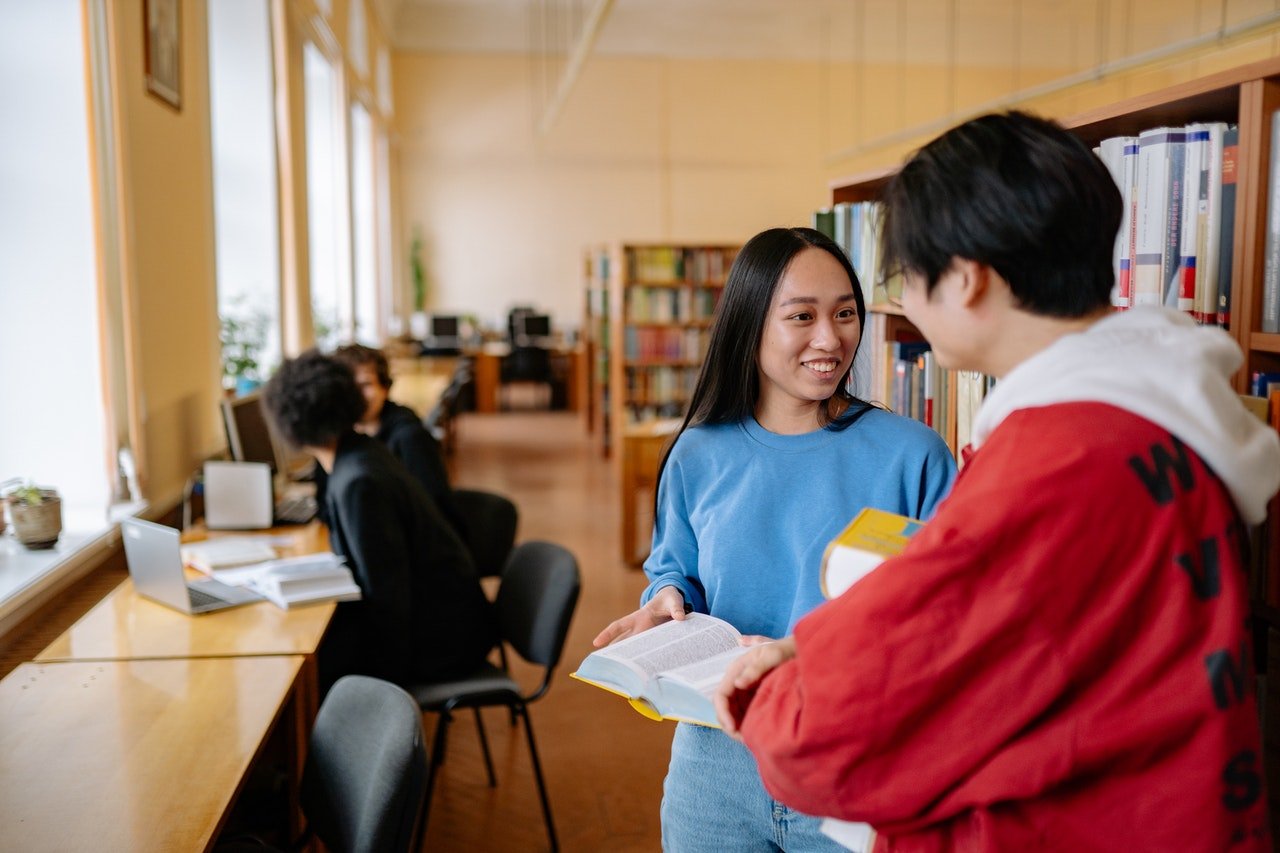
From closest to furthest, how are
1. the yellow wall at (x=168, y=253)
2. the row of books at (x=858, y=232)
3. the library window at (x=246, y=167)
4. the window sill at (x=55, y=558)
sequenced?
1. the row of books at (x=858, y=232)
2. the window sill at (x=55, y=558)
3. the yellow wall at (x=168, y=253)
4. the library window at (x=246, y=167)

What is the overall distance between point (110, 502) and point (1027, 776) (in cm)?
317

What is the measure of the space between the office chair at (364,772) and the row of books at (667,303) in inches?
282

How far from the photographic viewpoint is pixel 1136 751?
0.90 metres

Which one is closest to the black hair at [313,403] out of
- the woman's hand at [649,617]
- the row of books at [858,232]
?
the row of books at [858,232]

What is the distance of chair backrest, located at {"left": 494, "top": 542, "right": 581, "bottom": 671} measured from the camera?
2.87 m

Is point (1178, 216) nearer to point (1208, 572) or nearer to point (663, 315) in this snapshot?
point (1208, 572)

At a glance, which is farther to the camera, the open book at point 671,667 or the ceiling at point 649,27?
the ceiling at point 649,27

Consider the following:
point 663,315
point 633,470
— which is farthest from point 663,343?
point 633,470

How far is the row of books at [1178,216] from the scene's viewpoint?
1.45 m

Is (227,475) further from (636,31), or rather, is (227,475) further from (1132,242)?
(636,31)

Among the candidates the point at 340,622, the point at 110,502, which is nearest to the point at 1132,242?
the point at 340,622

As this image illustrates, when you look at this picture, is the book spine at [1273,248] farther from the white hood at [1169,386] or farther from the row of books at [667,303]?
the row of books at [667,303]

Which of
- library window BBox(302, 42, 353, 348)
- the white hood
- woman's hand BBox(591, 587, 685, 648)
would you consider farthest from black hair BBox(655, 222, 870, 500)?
library window BBox(302, 42, 353, 348)

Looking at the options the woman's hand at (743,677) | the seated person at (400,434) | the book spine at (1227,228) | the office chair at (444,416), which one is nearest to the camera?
the woman's hand at (743,677)
